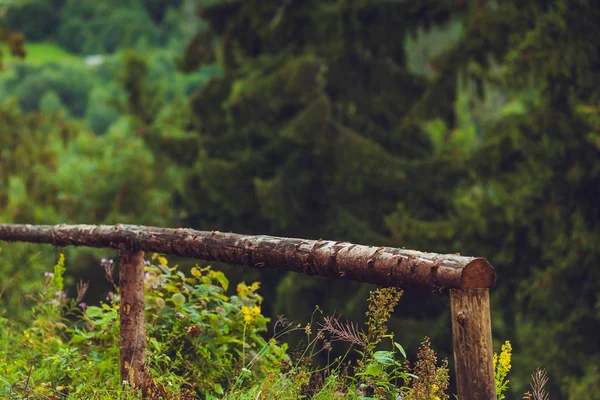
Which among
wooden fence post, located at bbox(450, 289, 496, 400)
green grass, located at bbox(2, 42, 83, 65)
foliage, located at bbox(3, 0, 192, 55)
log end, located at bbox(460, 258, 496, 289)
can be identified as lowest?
wooden fence post, located at bbox(450, 289, 496, 400)

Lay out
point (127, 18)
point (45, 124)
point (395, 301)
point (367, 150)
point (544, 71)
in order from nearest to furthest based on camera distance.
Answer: point (395, 301)
point (544, 71)
point (367, 150)
point (45, 124)
point (127, 18)

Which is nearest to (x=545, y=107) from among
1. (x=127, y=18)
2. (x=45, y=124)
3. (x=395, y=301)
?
(x=395, y=301)

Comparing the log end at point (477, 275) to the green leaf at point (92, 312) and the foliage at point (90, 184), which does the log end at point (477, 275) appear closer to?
the green leaf at point (92, 312)

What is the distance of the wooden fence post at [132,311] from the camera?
4.31 meters

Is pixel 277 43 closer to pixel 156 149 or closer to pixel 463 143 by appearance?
pixel 156 149

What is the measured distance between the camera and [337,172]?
1702 centimetres

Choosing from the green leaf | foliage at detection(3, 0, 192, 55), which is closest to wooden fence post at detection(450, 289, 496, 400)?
the green leaf

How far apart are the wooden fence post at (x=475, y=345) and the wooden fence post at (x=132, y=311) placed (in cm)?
197

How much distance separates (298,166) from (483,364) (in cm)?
1494

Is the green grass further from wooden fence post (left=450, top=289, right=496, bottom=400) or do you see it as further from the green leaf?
wooden fence post (left=450, top=289, right=496, bottom=400)

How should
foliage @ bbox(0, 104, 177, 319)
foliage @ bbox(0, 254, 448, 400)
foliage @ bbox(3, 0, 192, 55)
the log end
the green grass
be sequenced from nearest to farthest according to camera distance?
1. the log end
2. foliage @ bbox(0, 254, 448, 400)
3. foliage @ bbox(0, 104, 177, 319)
4. foliage @ bbox(3, 0, 192, 55)
5. the green grass

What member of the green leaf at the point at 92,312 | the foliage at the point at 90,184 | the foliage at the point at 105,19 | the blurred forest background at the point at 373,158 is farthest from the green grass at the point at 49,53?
the green leaf at the point at 92,312

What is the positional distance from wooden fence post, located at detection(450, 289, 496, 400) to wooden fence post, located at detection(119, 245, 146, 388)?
1974 mm

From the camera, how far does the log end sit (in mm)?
2840
